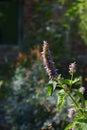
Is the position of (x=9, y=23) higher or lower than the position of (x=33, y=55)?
higher

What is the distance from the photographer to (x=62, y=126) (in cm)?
579

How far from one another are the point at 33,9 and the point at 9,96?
609cm

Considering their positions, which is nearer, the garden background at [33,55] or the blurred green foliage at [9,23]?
the garden background at [33,55]

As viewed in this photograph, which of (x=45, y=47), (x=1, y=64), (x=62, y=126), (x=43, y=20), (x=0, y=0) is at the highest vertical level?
(x=0, y=0)

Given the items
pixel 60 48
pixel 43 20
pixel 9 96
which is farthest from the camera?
pixel 43 20

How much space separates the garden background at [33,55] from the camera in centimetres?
650

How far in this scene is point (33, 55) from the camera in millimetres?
9547

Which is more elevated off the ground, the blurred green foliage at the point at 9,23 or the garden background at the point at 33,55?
the blurred green foliage at the point at 9,23

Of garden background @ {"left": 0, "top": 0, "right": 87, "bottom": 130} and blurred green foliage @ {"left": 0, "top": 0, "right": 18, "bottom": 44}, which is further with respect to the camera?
blurred green foliage @ {"left": 0, "top": 0, "right": 18, "bottom": 44}

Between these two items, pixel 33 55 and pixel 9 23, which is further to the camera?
pixel 9 23

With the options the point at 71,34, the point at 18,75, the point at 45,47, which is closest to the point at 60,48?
the point at 71,34

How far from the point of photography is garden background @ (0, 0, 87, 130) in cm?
650

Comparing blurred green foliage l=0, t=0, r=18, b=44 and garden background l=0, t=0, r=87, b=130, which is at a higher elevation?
blurred green foliage l=0, t=0, r=18, b=44

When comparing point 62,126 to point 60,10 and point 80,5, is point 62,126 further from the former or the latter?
point 60,10
